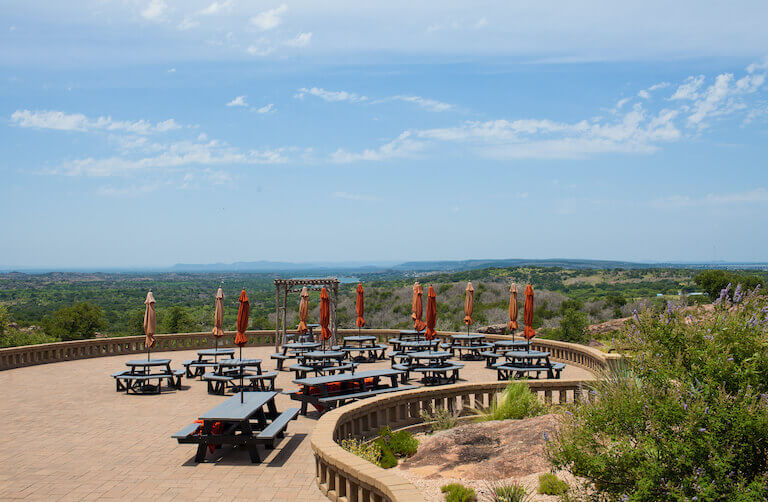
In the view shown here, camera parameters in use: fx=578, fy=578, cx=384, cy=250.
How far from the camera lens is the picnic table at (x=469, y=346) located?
23002 mm

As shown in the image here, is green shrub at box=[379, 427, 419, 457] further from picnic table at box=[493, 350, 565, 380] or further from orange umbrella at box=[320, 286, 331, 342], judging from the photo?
orange umbrella at box=[320, 286, 331, 342]

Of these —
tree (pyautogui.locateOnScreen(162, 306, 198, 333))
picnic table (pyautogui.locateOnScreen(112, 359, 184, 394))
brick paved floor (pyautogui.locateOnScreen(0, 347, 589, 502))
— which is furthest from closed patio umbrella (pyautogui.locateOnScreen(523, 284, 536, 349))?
tree (pyautogui.locateOnScreen(162, 306, 198, 333))

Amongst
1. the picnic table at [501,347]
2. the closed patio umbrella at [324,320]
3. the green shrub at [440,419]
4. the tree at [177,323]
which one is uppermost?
the closed patio umbrella at [324,320]

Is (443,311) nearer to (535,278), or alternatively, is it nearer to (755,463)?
(755,463)

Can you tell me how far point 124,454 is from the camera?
33.5ft

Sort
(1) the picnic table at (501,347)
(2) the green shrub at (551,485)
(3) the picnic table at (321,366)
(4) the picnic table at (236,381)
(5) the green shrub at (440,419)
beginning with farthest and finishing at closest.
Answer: (1) the picnic table at (501,347) < (3) the picnic table at (321,366) < (4) the picnic table at (236,381) < (5) the green shrub at (440,419) < (2) the green shrub at (551,485)

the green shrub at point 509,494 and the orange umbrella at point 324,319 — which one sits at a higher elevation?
the orange umbrella at point 324,319

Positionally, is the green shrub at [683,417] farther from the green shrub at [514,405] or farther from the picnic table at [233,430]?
the picnic table at [233,430]

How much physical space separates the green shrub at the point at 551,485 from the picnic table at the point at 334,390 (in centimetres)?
621

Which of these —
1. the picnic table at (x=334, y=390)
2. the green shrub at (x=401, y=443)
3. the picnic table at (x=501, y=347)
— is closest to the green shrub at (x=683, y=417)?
the green shrub at (x=401, y=443)

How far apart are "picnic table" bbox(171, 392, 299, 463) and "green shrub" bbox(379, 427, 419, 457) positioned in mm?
1979

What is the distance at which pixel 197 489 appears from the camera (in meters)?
8.38

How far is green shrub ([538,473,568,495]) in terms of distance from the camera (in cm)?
719

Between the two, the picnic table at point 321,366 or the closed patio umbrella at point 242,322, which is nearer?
the closed patio umbrella at point 242,322
